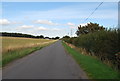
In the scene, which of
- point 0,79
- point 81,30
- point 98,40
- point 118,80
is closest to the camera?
point 118,80

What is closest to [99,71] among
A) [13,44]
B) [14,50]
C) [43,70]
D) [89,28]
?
[43,70]

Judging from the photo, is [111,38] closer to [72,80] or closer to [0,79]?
[72,80]

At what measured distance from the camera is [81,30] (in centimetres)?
7494

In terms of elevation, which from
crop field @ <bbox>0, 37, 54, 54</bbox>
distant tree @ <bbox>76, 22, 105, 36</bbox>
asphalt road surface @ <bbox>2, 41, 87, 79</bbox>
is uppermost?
distant tree @ <bbox>76, 22, 105, 36</bbox>

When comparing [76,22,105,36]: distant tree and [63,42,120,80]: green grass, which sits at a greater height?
[76,22,105,36]: distant tree

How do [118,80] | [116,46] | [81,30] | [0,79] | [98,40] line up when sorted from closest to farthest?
[118,80] < [0,79] < [116,46] < [98,40] < [81,30]

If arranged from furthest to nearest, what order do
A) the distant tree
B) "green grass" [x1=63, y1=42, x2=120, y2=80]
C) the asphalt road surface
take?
the distant tree
the asphalt road surface
"green grass" [x1=63, y1=42, x2=120, y2=80]

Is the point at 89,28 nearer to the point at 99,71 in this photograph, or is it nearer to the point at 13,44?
the point at 13,44

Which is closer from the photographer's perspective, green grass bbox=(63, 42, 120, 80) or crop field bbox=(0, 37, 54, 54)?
green grass bbox=(63, 42, 120, 80)

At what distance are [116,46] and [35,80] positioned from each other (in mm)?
7128

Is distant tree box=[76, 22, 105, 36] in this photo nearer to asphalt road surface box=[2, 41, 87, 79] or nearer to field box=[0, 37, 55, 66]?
field box=[0, 37, 55, 66]

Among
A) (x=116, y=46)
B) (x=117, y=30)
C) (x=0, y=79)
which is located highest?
(x=117, y=30)

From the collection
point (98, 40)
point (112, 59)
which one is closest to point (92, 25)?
point (98, 40)

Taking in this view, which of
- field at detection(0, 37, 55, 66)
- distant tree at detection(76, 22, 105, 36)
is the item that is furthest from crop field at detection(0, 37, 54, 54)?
distant tree at detection(76, 22, 105, 36)
